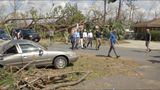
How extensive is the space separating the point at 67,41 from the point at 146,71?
74.9 ft

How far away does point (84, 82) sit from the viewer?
514 inches

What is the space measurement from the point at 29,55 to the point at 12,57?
0.72m

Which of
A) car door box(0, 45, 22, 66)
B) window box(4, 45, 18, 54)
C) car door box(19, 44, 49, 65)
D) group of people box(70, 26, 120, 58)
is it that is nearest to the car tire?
car door box(19, 44, 49, 65)

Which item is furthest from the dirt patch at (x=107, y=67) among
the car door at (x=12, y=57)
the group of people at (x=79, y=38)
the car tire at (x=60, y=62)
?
the group of people at (x=79, y=38)

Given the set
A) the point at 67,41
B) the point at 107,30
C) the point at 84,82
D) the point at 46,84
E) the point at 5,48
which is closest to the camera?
the point at 46,84

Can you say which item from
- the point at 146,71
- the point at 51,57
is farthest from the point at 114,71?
the point at 51,57

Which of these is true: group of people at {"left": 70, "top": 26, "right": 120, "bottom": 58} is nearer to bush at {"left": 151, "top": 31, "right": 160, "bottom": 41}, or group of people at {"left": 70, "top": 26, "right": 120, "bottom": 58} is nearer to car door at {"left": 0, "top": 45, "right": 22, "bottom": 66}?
car door at {"left": 0, "top": 45, "right": 22, "bottom": 66}

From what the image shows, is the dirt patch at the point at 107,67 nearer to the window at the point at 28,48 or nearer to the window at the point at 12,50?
the window at the point at 28,48

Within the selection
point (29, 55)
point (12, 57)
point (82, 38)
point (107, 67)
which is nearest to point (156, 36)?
point (82, 38)

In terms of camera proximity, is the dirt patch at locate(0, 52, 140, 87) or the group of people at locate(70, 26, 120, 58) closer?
the dirt patch at locate(0, 52, 140, 87)

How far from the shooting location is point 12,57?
15.3m

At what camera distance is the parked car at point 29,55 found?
15.3 meters

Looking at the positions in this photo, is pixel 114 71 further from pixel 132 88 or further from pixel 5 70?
pixel 5 70

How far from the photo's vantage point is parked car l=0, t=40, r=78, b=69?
1529cm
